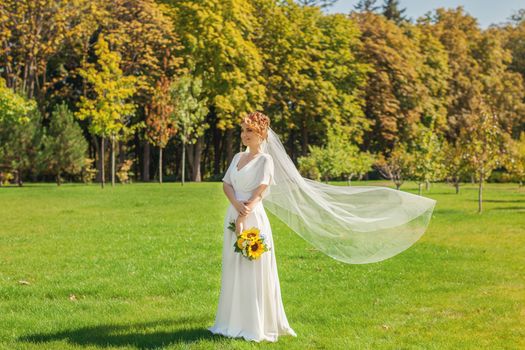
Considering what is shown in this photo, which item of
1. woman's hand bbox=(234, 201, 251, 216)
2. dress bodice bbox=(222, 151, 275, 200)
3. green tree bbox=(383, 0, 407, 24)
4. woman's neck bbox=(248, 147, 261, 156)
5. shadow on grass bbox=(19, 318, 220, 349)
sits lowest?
shadow on grass bbox=(19, 318, 220, 349)

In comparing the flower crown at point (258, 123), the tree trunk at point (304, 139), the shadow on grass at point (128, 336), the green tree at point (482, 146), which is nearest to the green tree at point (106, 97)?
the tree trunk at point (304, 139)

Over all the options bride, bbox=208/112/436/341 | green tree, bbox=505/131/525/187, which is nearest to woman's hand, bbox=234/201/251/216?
bride, bbox=208/112/436/341

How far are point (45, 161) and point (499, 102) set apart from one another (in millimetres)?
47260

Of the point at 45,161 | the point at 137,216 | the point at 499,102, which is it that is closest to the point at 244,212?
the point at 137,216

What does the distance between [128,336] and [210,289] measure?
11.6ft

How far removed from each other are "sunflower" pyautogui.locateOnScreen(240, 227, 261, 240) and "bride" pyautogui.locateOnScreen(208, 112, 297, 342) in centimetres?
16

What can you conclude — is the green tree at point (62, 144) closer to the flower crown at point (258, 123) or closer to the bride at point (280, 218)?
the bride at point (280, 218)

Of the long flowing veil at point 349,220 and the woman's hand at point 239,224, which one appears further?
the long flowing veil at point 349,220

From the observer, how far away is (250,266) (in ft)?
30.8

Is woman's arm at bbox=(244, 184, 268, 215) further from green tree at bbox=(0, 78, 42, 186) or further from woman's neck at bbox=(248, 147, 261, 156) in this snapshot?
green tree at bbox=(0, 78, 42, 186)

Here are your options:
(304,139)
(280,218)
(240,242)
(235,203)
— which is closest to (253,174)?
(235,203)

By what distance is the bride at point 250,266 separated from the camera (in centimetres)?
930

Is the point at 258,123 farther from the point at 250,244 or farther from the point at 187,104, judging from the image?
the point at 187,104

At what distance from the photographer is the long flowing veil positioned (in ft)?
35.3
